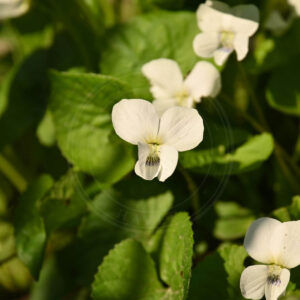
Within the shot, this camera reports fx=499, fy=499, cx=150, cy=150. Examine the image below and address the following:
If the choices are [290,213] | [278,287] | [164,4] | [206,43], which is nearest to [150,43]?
[164,4]

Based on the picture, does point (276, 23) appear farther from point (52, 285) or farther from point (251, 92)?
point (52, 285)

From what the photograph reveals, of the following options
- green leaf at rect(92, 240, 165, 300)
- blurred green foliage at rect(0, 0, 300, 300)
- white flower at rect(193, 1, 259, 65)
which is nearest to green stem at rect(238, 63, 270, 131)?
blurred green foliage at rect(0, 0, 300, 300)

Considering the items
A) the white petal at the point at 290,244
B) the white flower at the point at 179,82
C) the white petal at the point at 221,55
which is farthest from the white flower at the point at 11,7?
the white petal at the point at 290,244

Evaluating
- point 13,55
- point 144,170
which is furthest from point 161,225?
point 13,55

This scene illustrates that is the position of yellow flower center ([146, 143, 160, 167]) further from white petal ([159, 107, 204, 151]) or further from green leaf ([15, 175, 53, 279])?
green leaf ([15, 175, 53, 279])

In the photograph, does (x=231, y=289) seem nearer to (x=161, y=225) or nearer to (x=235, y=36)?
(x=161, y=225)

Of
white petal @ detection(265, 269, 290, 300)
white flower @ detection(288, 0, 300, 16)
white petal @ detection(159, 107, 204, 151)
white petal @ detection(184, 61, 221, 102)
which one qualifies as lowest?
white petal @ detection(265, 269, 290, 300)
